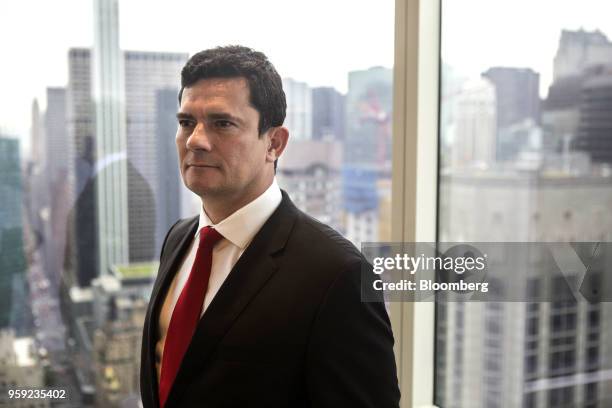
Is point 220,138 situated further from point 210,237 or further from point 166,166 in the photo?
point 166,166

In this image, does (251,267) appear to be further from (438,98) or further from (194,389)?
(438,98)

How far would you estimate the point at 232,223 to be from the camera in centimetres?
142

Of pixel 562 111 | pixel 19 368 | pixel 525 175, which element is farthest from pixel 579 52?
pixel 19 368

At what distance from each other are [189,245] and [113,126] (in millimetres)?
728

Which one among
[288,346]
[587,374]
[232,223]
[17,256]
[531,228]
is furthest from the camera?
[17,256]

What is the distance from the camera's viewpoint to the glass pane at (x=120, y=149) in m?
2.05

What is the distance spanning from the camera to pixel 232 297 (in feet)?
4.39

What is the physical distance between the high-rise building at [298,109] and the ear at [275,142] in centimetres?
68

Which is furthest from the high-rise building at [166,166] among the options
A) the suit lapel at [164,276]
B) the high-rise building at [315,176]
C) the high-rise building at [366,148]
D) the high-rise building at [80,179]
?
the high-rise building at [366,148]

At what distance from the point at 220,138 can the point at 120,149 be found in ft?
2.90

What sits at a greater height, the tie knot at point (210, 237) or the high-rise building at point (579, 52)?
the high-rise building at point (579, 52)

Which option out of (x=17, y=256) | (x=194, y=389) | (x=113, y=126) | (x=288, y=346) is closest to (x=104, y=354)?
(x=17, y=256)

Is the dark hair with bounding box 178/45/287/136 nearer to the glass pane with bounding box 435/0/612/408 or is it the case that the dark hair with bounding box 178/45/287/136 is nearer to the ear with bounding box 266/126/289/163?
the ear with bounding box 266/126/289/163

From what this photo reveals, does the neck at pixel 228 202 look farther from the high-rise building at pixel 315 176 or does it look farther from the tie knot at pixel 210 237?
the high-rise building at pixel 315 176
